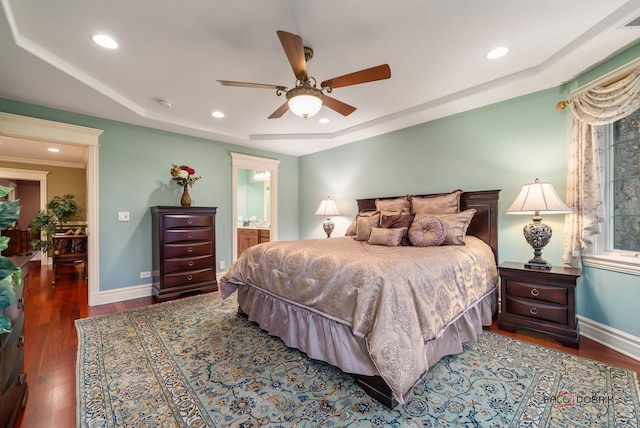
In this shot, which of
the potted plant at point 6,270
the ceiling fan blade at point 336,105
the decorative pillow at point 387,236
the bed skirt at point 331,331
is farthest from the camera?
the decorative pillow at point 387,236

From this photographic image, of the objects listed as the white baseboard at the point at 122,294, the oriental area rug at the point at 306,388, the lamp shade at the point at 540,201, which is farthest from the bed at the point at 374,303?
the white baseboard at the point at 122,294

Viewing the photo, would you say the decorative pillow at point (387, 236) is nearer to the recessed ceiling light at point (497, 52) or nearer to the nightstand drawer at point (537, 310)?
the nightstand drawer at point (537, 310)

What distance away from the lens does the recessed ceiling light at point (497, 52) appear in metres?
2.22

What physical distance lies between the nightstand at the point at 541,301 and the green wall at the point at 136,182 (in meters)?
4.05

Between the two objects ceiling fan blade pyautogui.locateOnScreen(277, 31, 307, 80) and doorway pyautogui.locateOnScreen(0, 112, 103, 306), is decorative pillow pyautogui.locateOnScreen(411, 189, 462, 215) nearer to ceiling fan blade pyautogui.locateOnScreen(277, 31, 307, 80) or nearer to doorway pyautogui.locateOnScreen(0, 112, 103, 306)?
ceiling fan blade pyautogui.locateOnScreen(277, 31, 307, 80)

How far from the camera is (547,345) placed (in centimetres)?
227

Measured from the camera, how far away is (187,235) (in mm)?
3732

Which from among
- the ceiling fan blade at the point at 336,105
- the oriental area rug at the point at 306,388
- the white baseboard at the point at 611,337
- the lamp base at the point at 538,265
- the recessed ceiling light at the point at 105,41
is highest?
the recessed ceiling light at the point at 105,41

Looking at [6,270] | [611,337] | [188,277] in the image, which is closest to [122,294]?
[188,277]

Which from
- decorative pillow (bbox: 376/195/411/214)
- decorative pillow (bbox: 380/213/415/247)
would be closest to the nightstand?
decorative pillow (bbox: 380/213/415/247)

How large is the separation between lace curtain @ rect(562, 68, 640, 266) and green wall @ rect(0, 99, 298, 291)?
14.9ft

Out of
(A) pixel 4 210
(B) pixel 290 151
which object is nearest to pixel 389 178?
(B) pixel 290 151

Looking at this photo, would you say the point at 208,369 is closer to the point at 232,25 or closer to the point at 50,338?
the point at 50,338

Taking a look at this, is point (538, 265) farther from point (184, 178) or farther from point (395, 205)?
point (184, 178)
